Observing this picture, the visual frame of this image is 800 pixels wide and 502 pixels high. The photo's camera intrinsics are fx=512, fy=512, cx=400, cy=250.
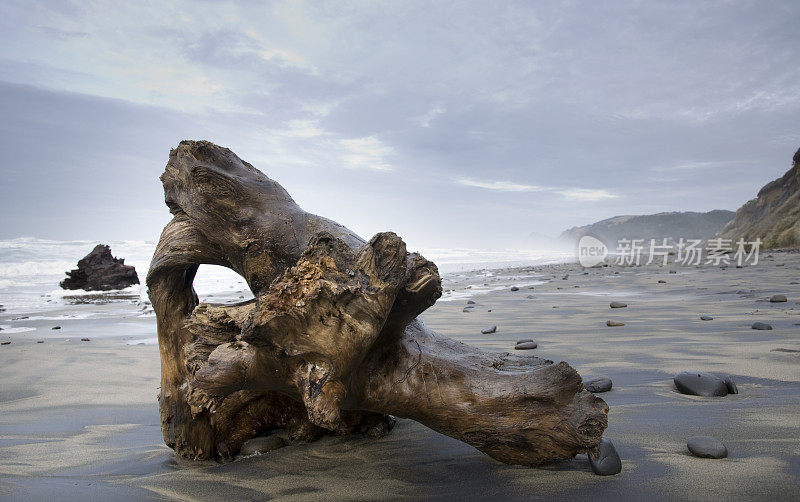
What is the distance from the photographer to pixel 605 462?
1.75 metres

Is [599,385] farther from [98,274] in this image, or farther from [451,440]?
[98,274]

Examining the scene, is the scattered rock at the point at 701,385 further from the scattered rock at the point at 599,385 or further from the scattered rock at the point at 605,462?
the scattered rock at the point at 605,462

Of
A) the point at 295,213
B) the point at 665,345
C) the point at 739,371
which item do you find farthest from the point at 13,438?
the point at 665,345

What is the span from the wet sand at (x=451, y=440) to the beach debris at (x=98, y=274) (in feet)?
31.7

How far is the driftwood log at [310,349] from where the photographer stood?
1.56 m

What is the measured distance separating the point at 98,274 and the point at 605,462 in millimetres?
14598

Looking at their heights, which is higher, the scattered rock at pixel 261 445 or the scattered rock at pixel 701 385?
the scattered rock at pixel 701 385

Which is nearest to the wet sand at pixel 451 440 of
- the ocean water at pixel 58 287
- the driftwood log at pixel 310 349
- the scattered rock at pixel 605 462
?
the scattered rock at pixel 605 462

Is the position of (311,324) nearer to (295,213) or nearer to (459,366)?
(459,366)

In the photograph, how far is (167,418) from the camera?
2.30 metres

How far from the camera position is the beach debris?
13430mm

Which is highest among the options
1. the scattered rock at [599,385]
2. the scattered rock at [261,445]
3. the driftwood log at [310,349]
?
the driftwood log at [310,349]

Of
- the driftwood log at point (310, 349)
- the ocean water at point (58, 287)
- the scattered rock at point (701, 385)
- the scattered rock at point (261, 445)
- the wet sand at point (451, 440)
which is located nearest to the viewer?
the driftwood log at point (310, 349)

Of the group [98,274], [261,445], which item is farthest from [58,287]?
[261,445]
